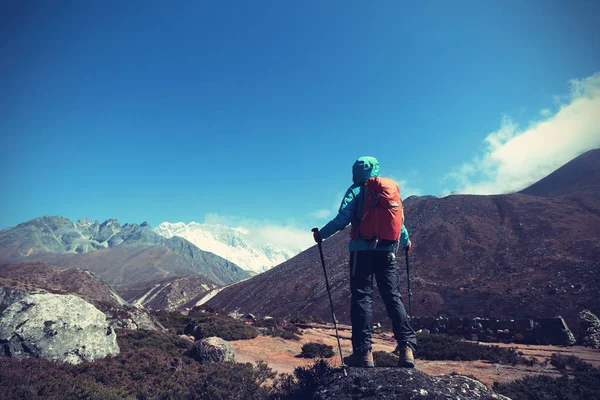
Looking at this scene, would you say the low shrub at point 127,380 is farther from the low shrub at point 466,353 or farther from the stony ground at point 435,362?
the low shrub at point 466,353

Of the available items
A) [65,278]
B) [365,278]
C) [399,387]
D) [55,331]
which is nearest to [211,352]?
[55,331]

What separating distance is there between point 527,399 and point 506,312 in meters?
25.4

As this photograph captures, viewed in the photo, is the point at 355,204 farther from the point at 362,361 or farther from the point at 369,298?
the point at 362,361

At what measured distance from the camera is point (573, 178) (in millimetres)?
86750

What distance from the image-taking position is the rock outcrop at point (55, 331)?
7.91m

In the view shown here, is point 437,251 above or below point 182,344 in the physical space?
above

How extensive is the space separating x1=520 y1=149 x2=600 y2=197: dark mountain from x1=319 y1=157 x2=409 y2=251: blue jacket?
94802 mm

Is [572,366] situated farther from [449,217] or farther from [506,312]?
[449,217]

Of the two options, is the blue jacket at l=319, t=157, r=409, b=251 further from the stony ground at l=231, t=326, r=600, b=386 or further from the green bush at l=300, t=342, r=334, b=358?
the green bush at l=300, t=342, r=334, b=358

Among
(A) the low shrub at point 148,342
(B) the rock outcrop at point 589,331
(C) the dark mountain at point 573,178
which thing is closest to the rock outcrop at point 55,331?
(A) the low shrub at point 148,342

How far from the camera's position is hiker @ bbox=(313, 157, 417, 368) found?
4.32 m

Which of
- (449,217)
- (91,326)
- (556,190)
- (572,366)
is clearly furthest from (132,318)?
(556,190)

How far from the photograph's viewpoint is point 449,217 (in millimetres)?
53469

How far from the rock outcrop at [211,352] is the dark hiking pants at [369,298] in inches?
266
